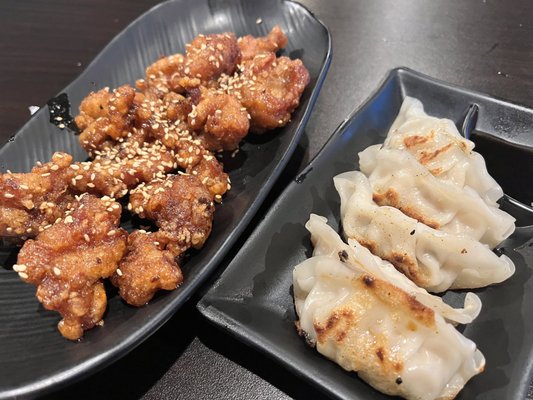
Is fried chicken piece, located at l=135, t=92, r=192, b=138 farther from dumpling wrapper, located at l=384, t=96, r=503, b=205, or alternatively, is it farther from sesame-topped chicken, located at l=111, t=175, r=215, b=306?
dumpling wrapper, located at l=384, t=96, r=503, b=205

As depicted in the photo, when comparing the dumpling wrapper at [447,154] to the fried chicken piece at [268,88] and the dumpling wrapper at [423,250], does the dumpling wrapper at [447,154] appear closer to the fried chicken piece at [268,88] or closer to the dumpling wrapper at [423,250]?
the dumpling wrapper at [423,250]

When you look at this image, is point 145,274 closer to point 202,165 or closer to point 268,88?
point 202,165

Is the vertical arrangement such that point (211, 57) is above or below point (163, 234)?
above

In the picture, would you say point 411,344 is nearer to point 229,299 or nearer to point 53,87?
point 229,299

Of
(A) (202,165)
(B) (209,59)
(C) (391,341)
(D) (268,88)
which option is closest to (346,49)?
(D) (268,88)

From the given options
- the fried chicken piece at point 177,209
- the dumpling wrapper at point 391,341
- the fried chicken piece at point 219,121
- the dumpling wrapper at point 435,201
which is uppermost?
the fried chicken piece at point 219,121

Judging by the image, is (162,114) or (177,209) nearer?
(177,209)

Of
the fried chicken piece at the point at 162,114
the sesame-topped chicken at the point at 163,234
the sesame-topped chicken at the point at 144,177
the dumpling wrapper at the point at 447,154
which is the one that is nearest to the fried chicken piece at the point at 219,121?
the sesame-topped chicken at the point at 144,177
